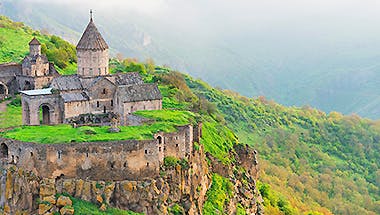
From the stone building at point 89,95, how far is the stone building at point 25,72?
A: 10455 millimetres

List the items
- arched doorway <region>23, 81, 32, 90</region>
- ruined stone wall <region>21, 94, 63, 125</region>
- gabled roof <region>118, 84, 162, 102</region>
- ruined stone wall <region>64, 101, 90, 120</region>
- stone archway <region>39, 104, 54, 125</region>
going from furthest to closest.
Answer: arched doorway <region>23, 81, 32, 90</region> → stone archway <region>39, 104, 54, 125</region> → ruined stone wall <region>21, 94, 63, 125</region> → gabled roof <region>118, 84, 162, 102</region> → ruined stone wall <region>64, 101, 90, 120</region>

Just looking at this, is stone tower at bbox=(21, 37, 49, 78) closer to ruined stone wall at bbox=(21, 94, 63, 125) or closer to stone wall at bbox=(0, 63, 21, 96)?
stone wall at bbox=(0, 63, 21, 96)

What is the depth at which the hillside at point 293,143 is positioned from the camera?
71.0 metres

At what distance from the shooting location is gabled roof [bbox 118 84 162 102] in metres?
50.7

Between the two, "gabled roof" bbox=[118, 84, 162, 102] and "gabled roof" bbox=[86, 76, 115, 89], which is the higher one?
"gabled roof" bbox=[86, 76, 115, 89]

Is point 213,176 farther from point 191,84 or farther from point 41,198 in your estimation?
point 191,84

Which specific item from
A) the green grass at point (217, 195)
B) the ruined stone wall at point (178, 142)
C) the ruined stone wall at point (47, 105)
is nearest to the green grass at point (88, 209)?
the ruined stone wall at point (178, 142)

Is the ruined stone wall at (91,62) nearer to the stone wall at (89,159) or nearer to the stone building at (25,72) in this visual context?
the stone building at (25,72)

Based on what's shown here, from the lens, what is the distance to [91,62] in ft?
174

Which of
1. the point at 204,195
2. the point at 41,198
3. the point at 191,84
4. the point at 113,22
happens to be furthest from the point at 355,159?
the point at 113,22

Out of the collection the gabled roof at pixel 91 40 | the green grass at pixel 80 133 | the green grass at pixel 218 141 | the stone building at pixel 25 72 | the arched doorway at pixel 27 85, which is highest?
the gabled roof at pixel 91 40

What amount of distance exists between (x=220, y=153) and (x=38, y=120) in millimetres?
Answer: 15336

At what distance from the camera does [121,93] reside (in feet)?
167

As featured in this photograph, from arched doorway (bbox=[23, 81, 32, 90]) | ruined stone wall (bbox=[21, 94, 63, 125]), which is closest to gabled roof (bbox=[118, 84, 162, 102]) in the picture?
ruined stone wall (bbox=[21, 94, 63, 125])
